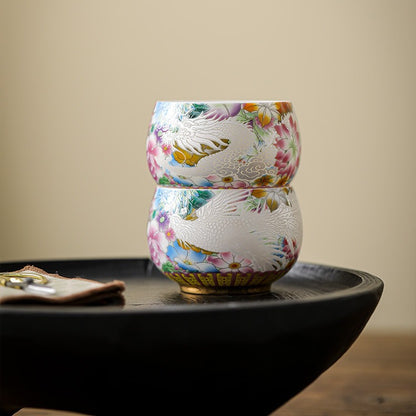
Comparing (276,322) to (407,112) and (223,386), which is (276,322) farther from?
(407,112)

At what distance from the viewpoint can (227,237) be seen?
0.69 metres

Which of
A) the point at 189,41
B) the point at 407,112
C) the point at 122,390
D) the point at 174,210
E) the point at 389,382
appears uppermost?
the point at 189,41

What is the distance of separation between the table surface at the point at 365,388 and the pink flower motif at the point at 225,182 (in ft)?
1.74

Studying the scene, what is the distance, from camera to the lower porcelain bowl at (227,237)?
2.27 ft

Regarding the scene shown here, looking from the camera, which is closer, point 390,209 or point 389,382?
point 389,382

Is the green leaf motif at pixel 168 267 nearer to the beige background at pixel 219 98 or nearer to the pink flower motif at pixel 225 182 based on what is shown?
the pink flower motif at pixel 225 182

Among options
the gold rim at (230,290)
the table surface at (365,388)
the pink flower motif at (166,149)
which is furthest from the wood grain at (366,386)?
the pink flower motif at (166,149)

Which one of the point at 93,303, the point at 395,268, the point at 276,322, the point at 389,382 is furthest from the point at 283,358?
the point at 395,268

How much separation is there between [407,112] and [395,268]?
0.41 metres

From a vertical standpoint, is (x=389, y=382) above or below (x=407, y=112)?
below

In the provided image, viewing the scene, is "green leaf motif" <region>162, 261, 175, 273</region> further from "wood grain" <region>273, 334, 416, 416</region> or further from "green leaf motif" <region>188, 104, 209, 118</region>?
"wood grain" <region>273, 334, 416, 416</region>

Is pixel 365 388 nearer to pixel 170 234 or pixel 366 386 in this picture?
pixel 366 386

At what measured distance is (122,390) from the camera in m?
0.53

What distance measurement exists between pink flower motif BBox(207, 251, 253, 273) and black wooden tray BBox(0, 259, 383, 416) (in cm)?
13
